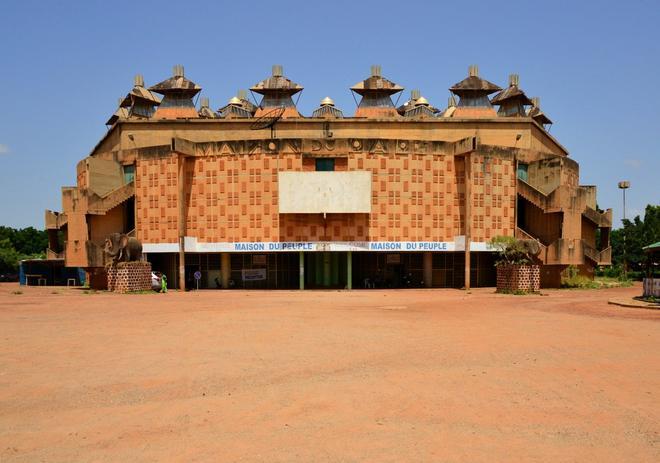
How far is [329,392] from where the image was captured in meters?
9.60

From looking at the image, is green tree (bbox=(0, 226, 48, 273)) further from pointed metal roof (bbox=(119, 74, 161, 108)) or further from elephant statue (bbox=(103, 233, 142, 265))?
elephant statue (bbox=(103, 233, 142, 265))

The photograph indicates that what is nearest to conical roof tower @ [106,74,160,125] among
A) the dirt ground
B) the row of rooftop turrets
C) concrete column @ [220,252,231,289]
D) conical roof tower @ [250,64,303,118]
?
the row of rooftop turrets

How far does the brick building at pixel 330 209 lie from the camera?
39062mm

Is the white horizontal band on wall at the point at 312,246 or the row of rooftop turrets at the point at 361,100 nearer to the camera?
the white horizontal band on wall at the point at 312,246

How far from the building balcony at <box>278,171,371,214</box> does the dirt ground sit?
Result: 789 inches

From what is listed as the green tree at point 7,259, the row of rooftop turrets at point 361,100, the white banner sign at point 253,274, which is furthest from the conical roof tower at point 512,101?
the green tree at point 7,259

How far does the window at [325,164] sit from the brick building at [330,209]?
0.10 metres

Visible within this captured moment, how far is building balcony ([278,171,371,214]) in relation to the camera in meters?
37.8

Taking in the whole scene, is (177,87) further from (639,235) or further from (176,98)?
(639,235)

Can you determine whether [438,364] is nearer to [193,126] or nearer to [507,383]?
[507,383]

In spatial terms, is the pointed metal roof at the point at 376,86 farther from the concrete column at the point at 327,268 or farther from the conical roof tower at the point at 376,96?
the concrete column at the point at 327,268

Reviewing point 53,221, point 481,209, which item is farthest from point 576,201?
point 53,221

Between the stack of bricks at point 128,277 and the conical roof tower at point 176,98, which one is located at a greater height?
the conical roof tower at point 176,98

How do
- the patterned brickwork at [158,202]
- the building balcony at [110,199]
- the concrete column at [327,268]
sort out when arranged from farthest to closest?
1. the concrete column at [327,268]
2. the building balcony at [110,199]
3. the patterned brickwork at [158,202]
